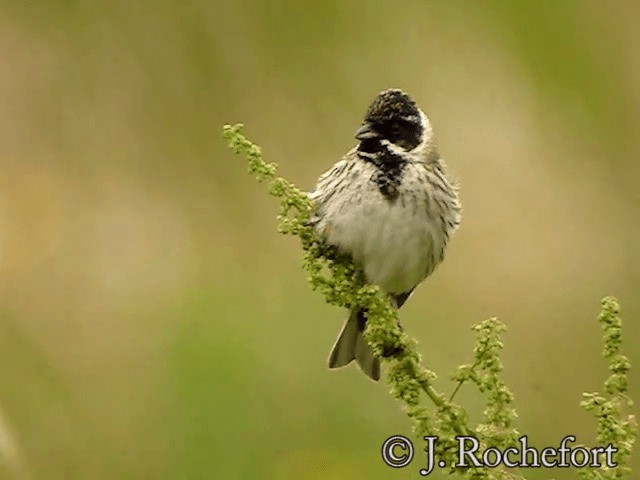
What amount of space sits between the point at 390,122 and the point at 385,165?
10 centimetres

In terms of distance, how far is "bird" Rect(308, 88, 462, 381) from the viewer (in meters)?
3.45

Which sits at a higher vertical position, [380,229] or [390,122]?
[390,122]

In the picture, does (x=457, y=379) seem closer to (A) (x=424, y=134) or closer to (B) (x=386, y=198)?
(B) (x=386, y=198)

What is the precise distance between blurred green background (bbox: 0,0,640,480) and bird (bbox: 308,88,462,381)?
53cm

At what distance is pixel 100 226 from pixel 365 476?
1.61 meters

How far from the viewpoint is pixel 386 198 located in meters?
3.47

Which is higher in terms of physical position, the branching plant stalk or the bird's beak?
the bird's beak

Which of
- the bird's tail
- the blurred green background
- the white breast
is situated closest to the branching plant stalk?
the white breast

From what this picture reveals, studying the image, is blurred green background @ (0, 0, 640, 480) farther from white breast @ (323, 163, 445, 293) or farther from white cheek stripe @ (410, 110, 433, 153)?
white cheek stripe @ (410, 110, 433, 153)

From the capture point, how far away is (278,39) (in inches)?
193

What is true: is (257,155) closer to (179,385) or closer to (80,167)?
(179,385)

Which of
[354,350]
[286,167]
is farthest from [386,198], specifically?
[286,167]

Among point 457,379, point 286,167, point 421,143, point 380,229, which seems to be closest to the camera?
point 457,379

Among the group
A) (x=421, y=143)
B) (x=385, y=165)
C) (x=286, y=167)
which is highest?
(x=286, y=167)
